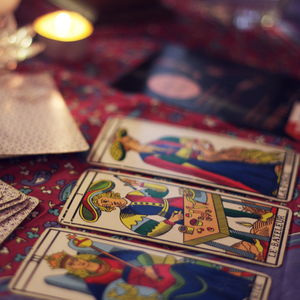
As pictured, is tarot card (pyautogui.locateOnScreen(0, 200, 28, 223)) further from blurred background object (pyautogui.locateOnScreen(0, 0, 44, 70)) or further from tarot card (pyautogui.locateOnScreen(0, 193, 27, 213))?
blurred background object (pyautogui.locateOnScreen(0, 0, 44, 70))

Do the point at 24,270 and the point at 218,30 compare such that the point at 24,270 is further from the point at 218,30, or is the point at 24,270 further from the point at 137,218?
the point at 218,30

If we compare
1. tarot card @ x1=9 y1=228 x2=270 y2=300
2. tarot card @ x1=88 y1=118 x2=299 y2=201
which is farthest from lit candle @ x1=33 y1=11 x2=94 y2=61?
tarot card @ x1=9 y1=228 x2=270 y2=300

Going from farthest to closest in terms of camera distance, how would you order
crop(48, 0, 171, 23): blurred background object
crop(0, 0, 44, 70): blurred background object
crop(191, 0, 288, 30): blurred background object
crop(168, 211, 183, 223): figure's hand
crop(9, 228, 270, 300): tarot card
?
1. crop(191, 0, 288, 30): blurred background object
2. crop(48, 0, 171, 23): blurred background object
3. crop(0, 0, 44, 70): blurred background object
4. crop(168, 211, 183, 223): figure's hand
5. crop(9, 228, 270, 300): tarot card

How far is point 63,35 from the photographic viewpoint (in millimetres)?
930

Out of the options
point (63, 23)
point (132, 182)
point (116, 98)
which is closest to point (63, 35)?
point (63, 23)

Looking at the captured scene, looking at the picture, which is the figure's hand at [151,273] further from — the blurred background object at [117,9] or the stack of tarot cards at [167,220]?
the blurred background object at [117,9]

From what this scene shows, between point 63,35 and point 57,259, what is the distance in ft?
2.30

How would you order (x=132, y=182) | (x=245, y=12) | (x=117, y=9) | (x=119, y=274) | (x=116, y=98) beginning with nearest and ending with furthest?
1. (x=119, y=274)
2. (x=132, y=182)
3. (x=116, y=98)
4. (x=117, y=9)
5. (x=245, y=12)

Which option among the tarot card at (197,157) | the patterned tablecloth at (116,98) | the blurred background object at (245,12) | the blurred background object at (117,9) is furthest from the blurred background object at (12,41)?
the blurred background object at (245,12)

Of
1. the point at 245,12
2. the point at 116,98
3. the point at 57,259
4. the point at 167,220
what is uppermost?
the point at 245,12

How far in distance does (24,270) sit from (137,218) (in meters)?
0.20

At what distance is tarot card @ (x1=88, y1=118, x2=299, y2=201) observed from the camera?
0.64 metres

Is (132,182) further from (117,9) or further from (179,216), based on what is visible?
(117,9)

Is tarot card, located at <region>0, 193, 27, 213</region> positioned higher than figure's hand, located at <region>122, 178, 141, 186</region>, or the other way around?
figure's hand, located at <region>122, 178, 141, 186</region>
